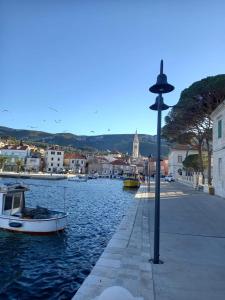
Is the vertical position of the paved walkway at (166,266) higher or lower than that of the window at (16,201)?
lower

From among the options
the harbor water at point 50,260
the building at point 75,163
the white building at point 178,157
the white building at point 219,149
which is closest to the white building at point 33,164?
the building at point 75,163

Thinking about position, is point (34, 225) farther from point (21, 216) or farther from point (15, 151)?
point (15, 151)

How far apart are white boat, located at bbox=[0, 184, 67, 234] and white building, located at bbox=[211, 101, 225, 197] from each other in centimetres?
1789

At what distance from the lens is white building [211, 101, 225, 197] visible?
93.0 ft

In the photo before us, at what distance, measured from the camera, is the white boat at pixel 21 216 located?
14.7m

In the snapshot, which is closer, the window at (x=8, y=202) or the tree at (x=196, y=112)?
the window at (x=8, y=202)

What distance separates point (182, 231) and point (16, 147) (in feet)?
384

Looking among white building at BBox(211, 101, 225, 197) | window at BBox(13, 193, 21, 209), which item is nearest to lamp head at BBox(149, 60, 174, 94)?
window at BBox(13, 193, 21, 209)

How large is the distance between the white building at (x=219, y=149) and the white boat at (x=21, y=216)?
58.7 feet

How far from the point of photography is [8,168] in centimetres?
11688

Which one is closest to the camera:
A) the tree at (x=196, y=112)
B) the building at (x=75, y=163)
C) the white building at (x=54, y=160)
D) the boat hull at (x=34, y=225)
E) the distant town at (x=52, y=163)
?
the boat hull at (x=34, y=225)

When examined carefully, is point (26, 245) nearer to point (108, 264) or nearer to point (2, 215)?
point (2, 215)

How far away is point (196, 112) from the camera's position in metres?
37.6

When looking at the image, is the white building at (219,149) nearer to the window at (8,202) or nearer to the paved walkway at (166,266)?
the paved walkway at (166,266)
